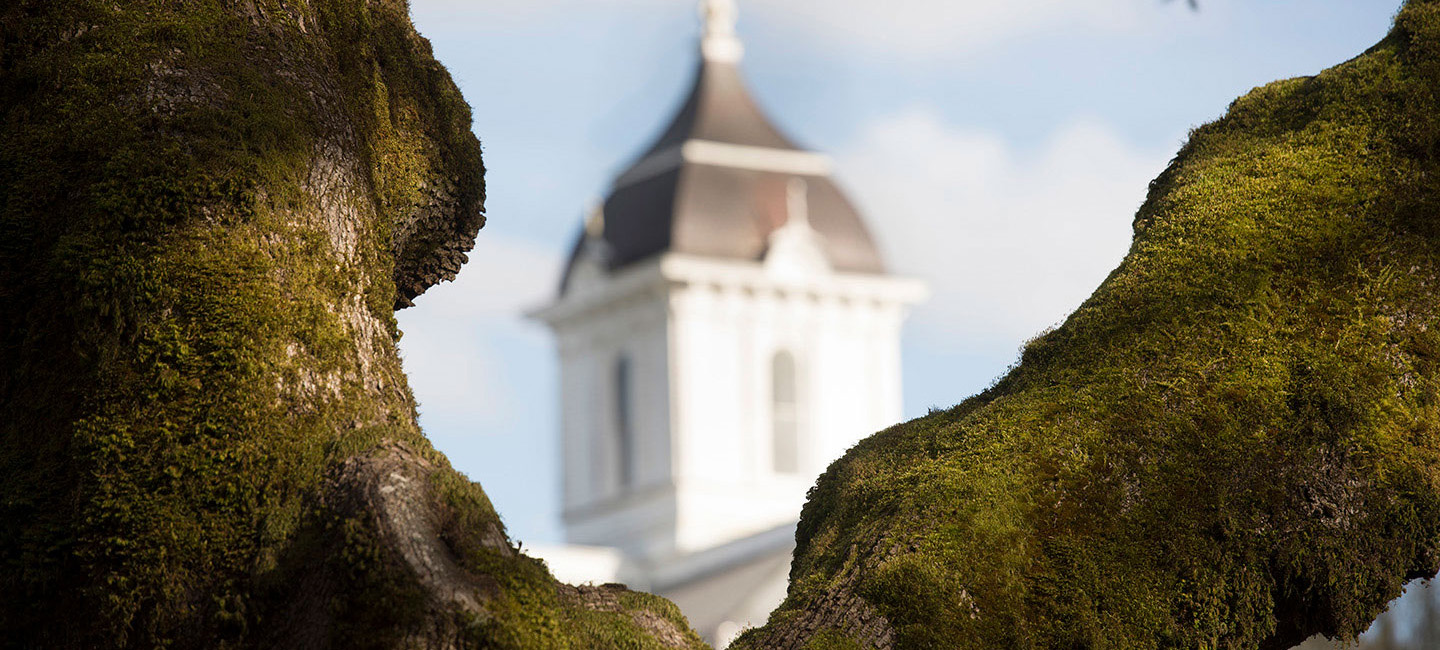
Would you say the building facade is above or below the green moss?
above

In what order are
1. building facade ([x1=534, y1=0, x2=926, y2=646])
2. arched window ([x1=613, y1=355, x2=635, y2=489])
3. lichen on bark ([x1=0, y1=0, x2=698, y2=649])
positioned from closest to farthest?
lichen on bark ([x1=0, y1=0, x2=698, y2=649]) < building facade ([x1=534, y1=0, x2=926, y2=646]) < arched window ([x1=613, y1=355, x2=635, y2=489])

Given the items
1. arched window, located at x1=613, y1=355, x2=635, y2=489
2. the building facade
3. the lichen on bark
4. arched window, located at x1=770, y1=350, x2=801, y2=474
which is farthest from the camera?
arched window, located at x1=613, y1=355, x2=635, y2=489

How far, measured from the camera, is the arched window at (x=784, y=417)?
7038 centimetres

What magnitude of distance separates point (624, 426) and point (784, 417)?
19.2ft

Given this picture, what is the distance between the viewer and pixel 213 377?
4023 millimetres

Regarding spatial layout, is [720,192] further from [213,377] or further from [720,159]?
[213,377]

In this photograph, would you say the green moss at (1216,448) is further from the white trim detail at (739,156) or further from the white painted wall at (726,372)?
the white trim detail at (739,156)

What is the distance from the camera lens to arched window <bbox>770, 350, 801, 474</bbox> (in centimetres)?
7038

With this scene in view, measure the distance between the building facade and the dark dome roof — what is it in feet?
0.23

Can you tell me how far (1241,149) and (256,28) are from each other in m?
2.26

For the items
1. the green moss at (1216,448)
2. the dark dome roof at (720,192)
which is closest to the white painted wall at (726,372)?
the dark dome roof at (720,192)

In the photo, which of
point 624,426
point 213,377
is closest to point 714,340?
point 624,426

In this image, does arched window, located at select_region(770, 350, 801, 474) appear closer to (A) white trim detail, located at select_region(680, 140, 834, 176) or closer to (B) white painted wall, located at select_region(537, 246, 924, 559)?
(B) white painted wall, located at select_region(537, 246, 924, 559)

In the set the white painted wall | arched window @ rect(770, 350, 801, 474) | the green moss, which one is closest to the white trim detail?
the white painted wall
